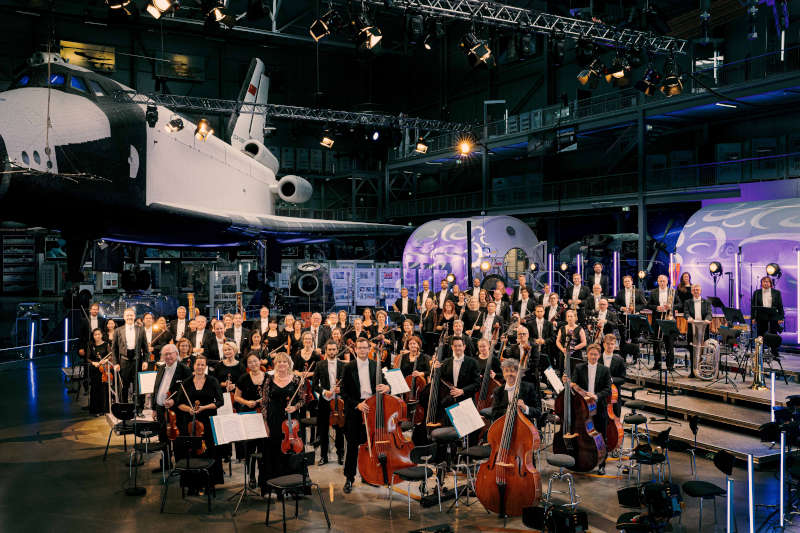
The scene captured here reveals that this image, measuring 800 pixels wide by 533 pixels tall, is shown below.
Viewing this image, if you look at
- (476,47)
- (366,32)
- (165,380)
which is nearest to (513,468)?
(165,380)

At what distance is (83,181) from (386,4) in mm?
6757

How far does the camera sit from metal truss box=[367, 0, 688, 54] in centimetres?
1272

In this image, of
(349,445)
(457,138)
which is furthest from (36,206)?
(457,138)

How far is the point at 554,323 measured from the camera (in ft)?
39.5

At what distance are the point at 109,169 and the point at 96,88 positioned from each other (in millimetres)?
1693

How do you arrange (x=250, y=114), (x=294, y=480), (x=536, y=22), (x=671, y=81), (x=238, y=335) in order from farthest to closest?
(x=250, y=114)
(x=671, y=81)
(x=536, y=22)
(x=238, y=335)
(x=294, y=480)

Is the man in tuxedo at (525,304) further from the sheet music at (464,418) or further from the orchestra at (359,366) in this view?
the sheet music at (464,418)

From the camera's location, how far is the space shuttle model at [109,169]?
971 centimetres

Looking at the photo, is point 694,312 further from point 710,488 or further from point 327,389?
point 327,389

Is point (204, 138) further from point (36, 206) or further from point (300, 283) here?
point (300, 283)

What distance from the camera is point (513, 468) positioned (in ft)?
20.4

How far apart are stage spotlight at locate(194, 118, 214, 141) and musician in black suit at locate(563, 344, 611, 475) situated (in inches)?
402

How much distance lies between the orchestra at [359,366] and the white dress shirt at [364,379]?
2cm

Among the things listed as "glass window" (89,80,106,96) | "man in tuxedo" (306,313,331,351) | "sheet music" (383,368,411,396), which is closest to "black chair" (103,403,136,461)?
"man in tuxedo" (306,313,331,351)
